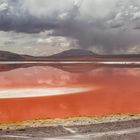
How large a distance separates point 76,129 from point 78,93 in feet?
29.1

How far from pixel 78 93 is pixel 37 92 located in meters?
3.18

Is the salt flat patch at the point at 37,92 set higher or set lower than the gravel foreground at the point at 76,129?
higher

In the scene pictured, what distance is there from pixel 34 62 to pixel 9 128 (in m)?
9.39

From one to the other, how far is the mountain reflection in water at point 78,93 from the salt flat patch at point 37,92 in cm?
23

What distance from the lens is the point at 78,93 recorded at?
110 ft

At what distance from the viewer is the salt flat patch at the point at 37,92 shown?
31.1 meters

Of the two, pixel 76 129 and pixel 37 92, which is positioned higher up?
pixel 37 92

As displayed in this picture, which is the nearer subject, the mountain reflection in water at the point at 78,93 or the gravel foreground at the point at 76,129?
the gravel foreground at the point at 76,129

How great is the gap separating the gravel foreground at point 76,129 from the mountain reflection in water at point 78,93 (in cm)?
261

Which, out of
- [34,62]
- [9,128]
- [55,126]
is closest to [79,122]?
[55,126]

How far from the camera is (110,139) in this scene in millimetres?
22266

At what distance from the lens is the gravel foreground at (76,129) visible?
22.8 m

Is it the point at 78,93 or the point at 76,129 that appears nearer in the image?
Result: the point at 76,129

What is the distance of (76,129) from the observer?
24.7 m
